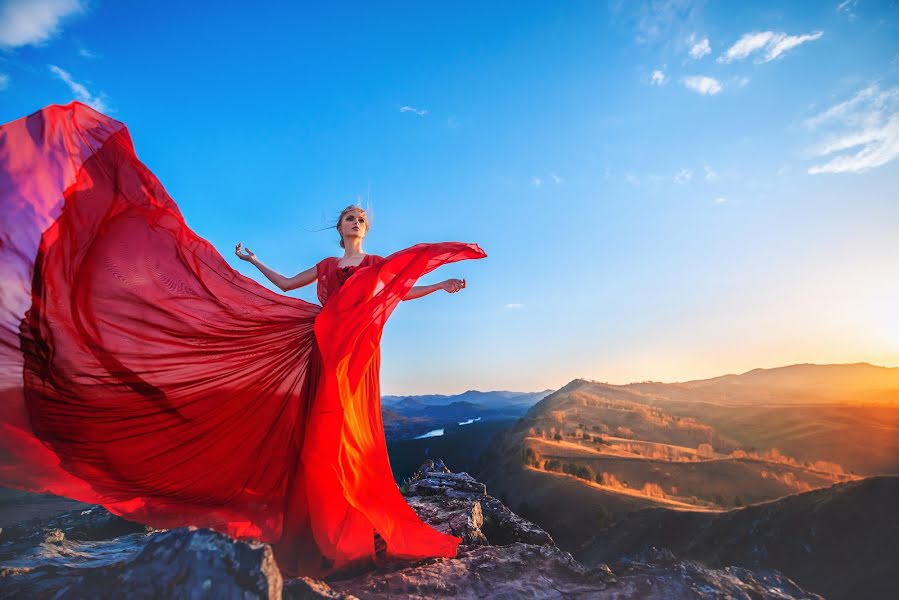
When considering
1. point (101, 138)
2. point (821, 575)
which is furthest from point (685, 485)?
point (101, 138)

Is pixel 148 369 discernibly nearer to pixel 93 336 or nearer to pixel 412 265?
pixel 93 336

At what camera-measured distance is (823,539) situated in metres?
3.86

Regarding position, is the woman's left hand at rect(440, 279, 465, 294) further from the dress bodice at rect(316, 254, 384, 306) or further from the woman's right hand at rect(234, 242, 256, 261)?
the woman's right hand at rect(234, 242, 256, 261)

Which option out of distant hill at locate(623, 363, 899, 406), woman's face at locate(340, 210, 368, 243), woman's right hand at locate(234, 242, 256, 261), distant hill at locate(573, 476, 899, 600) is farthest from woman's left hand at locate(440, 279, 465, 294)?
distant hill at locate(623, 363, 899, 406)

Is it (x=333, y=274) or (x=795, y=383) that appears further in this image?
(x=795, y=383)

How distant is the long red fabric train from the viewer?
275 cm

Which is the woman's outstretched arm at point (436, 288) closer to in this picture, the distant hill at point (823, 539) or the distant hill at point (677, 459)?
the distant hill at point (823, 539)

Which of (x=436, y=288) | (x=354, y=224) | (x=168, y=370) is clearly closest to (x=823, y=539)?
(x=436, y=288)

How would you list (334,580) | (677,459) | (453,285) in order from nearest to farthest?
(334,580), (453,285), (677,459)

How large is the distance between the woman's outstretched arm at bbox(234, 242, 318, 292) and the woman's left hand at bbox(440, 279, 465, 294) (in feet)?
4.42

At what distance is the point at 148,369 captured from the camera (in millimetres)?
3078

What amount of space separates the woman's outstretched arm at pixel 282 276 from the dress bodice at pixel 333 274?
4.7 inches

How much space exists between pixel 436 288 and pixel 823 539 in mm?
4202

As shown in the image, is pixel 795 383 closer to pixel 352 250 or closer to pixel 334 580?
pixel 352 250
